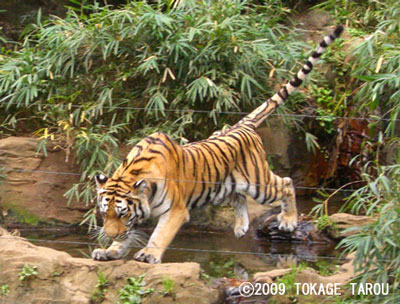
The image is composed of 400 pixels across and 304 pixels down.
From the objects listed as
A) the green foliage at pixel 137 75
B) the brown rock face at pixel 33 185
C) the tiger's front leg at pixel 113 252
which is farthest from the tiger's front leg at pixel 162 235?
the brown rock face at pixel 33 185

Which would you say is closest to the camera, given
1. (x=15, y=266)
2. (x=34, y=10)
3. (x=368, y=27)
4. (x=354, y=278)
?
(x=354, y=278)

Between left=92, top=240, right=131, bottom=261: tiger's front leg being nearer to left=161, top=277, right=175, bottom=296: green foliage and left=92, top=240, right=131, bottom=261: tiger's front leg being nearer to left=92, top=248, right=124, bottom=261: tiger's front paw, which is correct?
left=92, top=248, right=124, bottom=261: tiger's front paw

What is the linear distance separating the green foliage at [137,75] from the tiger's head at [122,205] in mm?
1489

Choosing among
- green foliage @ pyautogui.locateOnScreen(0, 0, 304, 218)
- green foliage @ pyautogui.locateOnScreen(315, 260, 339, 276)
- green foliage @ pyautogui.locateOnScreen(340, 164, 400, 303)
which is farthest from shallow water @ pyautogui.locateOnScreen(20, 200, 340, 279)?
green foliage @ pyautogui.locateOnScreen(340, 164, 400, 303)

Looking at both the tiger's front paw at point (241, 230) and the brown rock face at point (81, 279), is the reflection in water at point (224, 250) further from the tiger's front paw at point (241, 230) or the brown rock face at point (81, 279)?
the brown rock face at point (81, 279)

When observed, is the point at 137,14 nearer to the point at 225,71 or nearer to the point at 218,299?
the point at 225,71

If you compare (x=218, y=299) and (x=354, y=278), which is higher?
(x=354, y=278)

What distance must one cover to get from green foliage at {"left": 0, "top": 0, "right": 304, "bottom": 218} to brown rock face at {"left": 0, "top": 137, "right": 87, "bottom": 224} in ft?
0.46

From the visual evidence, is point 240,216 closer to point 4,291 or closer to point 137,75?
point 137,75

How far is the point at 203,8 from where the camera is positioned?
6.64 metres

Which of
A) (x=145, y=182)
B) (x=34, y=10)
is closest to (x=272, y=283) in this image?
(x=145, y=182)

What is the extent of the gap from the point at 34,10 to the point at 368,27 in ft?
12.8

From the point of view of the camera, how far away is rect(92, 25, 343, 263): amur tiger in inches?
182

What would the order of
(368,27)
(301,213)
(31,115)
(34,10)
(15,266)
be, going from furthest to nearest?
(34,10) → (368,27) → (31,115) → (301,213) → (15,266)
